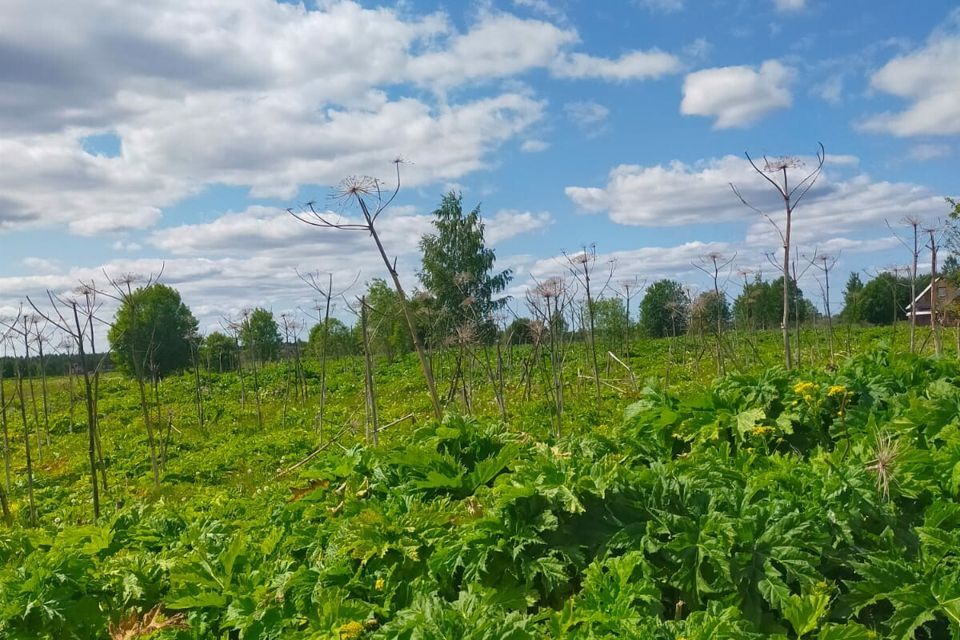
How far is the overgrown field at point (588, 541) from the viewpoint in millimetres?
3152

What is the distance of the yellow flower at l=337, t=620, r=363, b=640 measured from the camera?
306 cm

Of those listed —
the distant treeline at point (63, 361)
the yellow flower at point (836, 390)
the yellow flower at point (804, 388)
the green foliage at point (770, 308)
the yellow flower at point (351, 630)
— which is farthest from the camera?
the green foliage at point (770, 308)

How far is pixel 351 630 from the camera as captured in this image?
3082 millimetres

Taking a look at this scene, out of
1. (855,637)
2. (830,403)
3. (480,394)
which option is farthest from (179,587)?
(480,394)

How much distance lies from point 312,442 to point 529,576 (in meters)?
11.5

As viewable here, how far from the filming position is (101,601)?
4.06 m

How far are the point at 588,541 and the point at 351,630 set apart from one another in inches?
44.3

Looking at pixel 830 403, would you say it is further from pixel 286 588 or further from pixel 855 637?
pixel 286 588

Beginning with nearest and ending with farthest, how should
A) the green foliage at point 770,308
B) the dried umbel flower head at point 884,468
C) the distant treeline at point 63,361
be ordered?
the dried umbel flower head at point 884,468
the distant treeline at point 63,361
the green foliage at point 770,308

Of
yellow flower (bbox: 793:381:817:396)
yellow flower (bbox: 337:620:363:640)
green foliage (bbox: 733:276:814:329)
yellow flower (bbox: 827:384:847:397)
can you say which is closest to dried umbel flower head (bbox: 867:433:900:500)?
yellow flower (bbox: 827:384:847:397)

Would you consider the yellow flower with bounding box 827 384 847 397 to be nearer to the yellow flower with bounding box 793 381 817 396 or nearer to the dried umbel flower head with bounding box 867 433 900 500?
the yellow flower with bounding box 793 381 817 396

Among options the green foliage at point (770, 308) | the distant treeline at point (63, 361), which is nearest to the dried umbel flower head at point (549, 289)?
the distant treeline at point (63, 361)

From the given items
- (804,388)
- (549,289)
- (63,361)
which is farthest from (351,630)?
(63,361)

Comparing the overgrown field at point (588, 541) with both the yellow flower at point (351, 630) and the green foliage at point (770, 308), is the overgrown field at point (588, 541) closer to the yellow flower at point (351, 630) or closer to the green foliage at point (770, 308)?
the yellow flower at point (351, 630)
